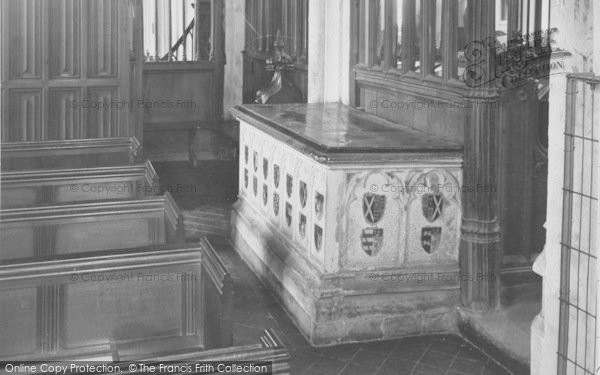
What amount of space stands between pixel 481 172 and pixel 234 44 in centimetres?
628

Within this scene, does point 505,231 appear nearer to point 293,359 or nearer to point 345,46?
point 293,359

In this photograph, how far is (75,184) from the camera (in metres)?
5.05

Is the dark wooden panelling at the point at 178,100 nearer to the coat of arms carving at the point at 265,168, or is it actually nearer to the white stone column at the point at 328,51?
the white stone column at the point at 328,51

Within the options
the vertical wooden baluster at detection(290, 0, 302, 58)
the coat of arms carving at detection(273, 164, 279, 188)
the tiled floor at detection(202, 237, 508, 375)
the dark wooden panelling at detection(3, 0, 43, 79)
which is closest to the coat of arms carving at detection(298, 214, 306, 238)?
the tiled floor at detection(202, 237, 508, 375)

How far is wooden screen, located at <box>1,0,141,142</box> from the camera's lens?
355 inches

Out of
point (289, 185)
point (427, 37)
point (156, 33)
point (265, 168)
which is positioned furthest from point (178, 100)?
point (427, 37)

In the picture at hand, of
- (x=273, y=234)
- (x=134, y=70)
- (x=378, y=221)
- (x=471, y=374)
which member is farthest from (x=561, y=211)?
(x=134, y=70)

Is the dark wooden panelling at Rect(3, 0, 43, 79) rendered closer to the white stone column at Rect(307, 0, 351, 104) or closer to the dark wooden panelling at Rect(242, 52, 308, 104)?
the dark wooden panelling at Rect(242, 52, 308, 104)

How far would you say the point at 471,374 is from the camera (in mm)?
4301

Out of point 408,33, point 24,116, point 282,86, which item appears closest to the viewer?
point 408,33

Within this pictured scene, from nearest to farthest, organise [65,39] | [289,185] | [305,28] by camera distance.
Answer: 1. [289,185]
2. [305,28]
3. [65,39]

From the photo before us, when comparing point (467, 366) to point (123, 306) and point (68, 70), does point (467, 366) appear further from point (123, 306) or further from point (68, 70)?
point (68, 70)

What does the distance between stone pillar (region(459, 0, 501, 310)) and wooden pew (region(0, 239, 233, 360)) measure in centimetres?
181

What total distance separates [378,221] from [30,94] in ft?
17.7
